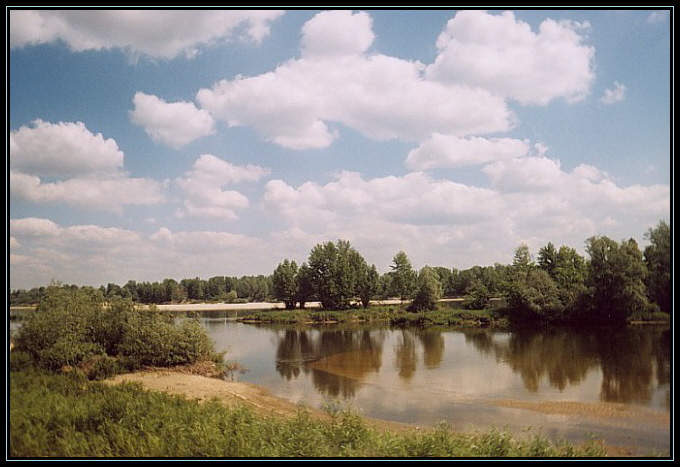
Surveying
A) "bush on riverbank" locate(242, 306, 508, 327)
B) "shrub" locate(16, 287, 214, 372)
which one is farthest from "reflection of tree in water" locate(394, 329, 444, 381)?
"shrub" locate(16, 287, 214, 372)

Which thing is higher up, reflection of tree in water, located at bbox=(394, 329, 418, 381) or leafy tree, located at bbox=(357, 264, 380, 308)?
leafy tree, located at bbox=(357, 264, 380, 308)

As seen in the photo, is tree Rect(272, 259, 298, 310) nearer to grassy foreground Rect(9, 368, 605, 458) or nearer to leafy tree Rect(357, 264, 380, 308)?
leafy tree Rect(357, 264, 380, 308)

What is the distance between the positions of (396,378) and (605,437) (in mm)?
11259

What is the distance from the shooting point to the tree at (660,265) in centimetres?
1177

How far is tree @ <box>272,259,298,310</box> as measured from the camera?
198ft

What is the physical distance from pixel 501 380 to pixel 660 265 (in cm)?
1047

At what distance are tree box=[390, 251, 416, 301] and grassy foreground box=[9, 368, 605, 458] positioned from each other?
5772cm

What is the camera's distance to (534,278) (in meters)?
41.8

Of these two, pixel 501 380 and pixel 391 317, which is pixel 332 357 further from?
pixel 391 317

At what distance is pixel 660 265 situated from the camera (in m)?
12.2

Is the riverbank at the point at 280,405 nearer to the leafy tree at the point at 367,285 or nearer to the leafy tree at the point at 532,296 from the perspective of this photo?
the leafy tree at the point at 532,296

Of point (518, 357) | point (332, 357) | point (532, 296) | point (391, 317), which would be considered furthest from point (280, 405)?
point (391, 317)

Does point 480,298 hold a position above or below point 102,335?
below
